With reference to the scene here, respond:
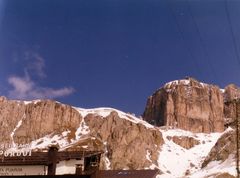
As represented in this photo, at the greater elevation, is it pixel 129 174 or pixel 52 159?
pixel 52 159

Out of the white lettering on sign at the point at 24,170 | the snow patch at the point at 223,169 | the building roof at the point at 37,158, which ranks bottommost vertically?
the white lettering on sign at the point at 24,170

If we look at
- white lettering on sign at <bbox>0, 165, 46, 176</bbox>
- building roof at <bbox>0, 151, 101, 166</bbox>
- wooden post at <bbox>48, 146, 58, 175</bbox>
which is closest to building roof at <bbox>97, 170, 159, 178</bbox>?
building roof at <bbox>0, 151, 101, 166</bbox>

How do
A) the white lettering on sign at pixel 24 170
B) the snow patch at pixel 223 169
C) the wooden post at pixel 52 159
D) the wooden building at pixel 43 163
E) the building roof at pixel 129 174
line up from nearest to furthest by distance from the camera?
the wooden post at pixel 52 159 → the wooden building at pixel 43 163 → the white lettering on sign at pixel 24 170 → the building roof at pixel 129 174 → the snow patch at pixel 223 169

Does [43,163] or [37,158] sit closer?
[43,163]

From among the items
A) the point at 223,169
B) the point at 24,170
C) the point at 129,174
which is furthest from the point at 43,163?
the point at 223,169

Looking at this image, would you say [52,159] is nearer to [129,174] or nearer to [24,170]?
[24,170]

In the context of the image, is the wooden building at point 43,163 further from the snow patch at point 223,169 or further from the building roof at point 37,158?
the snow patch at point 223,169

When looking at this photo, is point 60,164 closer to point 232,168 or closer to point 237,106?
point 237,106

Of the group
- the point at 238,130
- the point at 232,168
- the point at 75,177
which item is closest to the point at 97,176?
the point at 75,177

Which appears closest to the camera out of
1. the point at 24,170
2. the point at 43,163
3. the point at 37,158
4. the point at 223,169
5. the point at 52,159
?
the point at 52,159

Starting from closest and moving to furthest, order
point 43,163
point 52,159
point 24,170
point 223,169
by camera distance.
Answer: point 52,159, point 43,163, point 24,170, point 223,169

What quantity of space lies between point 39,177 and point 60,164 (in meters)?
19.6

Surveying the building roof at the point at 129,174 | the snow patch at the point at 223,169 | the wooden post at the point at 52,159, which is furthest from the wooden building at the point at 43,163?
the snow patch at the point at 223,169

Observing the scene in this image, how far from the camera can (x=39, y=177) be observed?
31.7 meters
